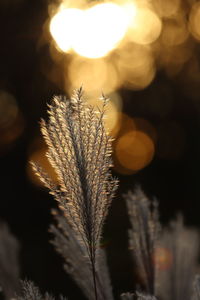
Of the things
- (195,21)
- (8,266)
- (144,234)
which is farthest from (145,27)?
(144,234)

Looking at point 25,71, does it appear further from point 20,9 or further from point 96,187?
point 96,187

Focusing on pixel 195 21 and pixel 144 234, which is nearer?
pixel 144 234

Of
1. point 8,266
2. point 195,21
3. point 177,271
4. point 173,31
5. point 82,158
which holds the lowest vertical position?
point 177,271

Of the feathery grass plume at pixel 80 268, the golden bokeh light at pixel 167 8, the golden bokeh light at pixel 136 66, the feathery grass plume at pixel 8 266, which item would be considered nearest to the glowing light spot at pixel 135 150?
the golden bokeh light at pixel 136 66

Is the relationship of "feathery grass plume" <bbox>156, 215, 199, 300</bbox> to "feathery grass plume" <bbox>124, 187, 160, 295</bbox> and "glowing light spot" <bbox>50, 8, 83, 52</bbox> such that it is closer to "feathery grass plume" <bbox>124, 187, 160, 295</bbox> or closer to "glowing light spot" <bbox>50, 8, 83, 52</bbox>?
"feathery grass plume" <bbox>124, 187, 160, 295</bbox>

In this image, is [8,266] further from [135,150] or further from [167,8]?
[135,150]

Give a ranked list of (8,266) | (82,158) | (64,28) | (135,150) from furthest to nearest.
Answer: (135,150) < (64,28) < (8,266) < (82,158)

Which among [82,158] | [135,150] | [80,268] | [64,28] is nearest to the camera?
[82,158]
